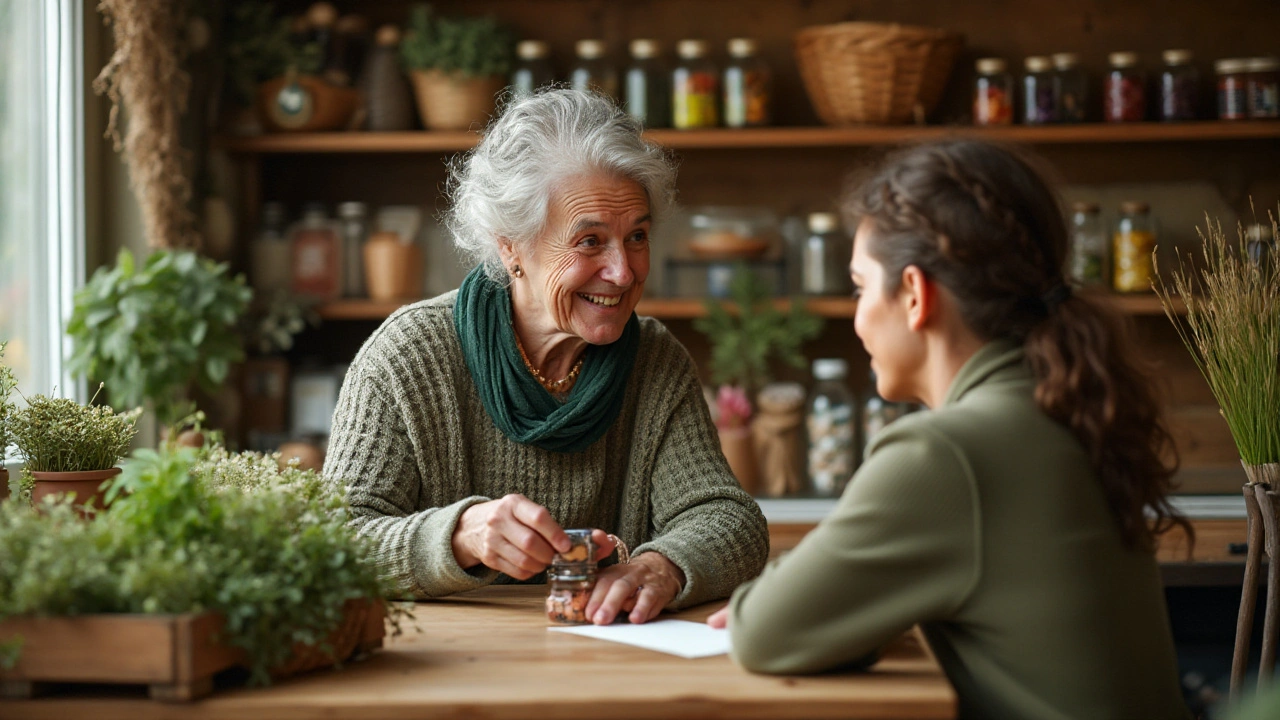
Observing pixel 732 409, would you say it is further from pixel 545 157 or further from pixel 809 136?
pixel 545 157

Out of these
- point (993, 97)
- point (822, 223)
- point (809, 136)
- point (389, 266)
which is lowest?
point (389, 266)

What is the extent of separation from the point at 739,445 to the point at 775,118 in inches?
36.4

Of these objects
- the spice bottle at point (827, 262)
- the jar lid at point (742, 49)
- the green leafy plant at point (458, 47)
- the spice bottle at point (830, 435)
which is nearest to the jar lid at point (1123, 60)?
the spice bottle at point (827, 262)

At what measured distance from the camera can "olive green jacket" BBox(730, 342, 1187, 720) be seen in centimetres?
117

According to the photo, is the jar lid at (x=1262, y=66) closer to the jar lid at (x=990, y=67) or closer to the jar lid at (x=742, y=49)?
the jar lid at (x=990, y=67)

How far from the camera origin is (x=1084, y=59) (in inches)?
134

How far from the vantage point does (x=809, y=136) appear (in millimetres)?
3215

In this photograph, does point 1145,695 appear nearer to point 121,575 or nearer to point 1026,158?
point 1026,158

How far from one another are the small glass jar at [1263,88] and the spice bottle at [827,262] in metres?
1.06

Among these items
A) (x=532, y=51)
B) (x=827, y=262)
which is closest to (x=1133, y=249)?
(x=827, y=262)

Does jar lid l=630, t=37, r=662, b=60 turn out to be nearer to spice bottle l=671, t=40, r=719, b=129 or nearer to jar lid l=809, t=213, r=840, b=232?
spice bottle l=671, t=40, r=719, b=129

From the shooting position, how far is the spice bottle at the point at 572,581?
1.45 m

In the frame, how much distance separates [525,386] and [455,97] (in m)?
1.61

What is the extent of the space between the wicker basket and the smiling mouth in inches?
58.6
